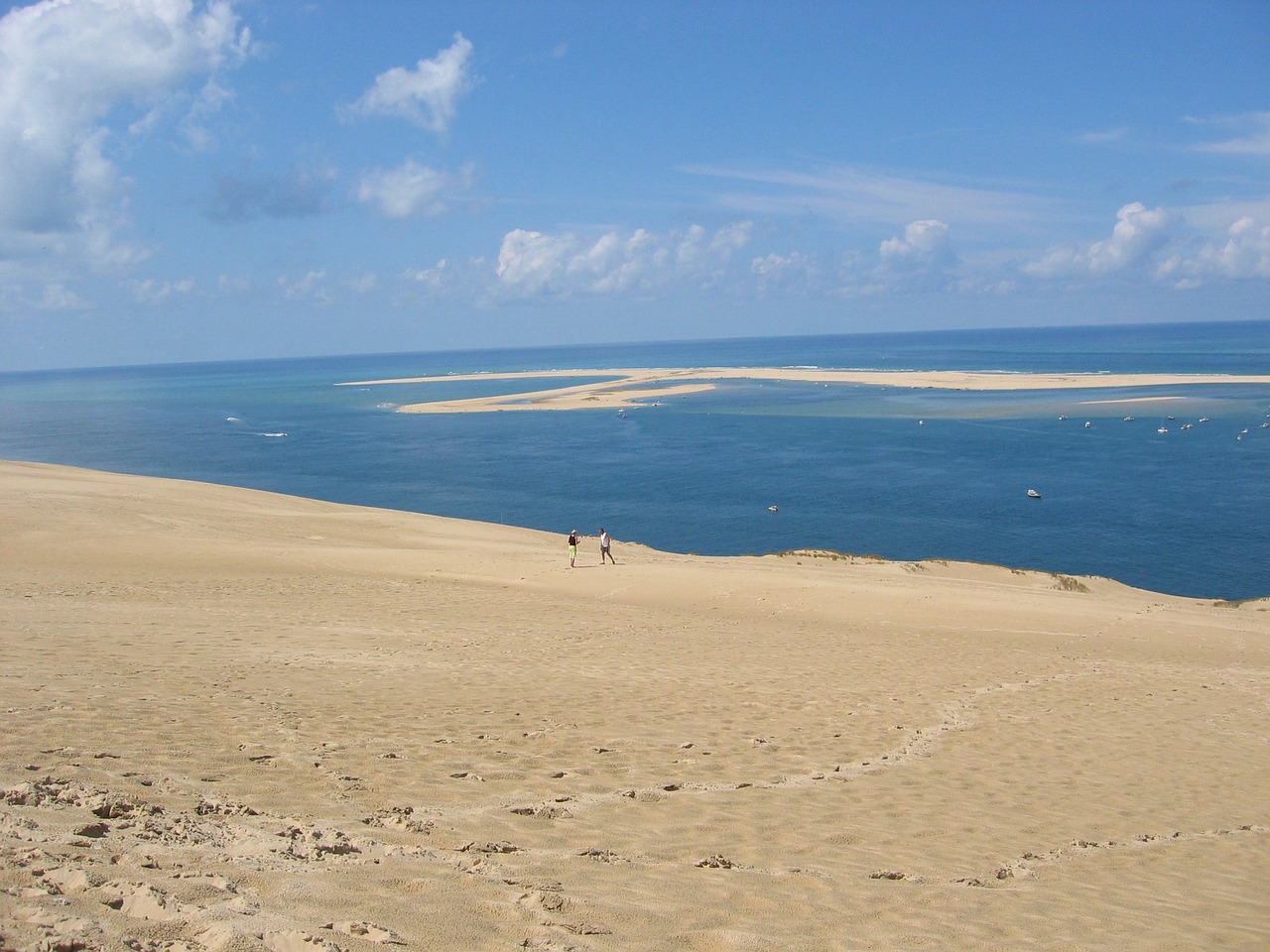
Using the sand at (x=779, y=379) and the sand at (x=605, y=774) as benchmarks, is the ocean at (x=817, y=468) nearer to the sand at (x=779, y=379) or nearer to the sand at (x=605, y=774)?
the sand at (x=779, y=379)

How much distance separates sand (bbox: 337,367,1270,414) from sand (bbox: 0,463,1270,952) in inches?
3739

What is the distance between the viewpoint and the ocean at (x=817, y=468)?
41875 mm

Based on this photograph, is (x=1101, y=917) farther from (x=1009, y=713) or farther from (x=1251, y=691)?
(x=1251, y=691)

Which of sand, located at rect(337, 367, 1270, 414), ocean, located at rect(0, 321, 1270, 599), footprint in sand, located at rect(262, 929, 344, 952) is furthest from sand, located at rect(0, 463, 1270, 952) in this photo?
sand, located at rect(337, 367, 1270, 414)

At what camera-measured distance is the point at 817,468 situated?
62.3 metres

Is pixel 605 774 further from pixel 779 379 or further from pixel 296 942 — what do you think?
pixel 779 379

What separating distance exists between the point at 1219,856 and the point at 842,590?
16.3 meters

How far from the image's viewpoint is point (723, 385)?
469 ft

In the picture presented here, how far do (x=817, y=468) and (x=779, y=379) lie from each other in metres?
96.0

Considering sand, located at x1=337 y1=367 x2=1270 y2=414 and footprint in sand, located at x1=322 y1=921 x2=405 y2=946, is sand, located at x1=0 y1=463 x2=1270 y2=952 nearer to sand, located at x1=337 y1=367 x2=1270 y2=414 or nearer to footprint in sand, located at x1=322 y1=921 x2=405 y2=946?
footprint in sand, located at x1=322 y1=921 x2=405 y2=946

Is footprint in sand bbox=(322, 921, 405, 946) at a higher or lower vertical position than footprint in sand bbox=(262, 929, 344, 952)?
lower

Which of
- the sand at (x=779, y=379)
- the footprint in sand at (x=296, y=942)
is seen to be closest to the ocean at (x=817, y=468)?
the sand at (x=779, y=379)

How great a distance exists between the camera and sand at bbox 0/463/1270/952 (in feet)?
18.7

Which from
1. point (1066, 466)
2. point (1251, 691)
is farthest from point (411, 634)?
point (1066, 466)
